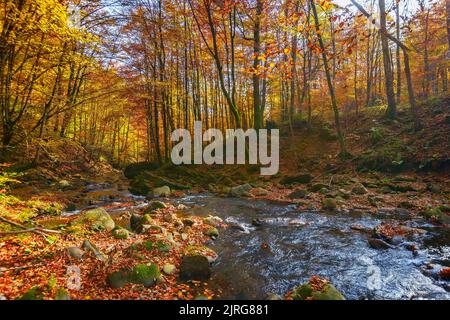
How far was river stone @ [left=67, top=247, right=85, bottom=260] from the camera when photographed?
4.46 m

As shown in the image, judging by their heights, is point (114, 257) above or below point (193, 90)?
below

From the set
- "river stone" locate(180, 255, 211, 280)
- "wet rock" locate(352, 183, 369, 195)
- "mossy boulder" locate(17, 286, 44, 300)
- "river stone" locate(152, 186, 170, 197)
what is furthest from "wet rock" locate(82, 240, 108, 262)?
"wet rock" locate(352, 183, 369, 195)

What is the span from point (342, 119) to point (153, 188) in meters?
15.2

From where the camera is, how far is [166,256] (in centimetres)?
507

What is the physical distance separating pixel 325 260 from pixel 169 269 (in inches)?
126

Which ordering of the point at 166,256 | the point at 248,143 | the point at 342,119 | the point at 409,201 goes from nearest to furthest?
the point at 166,256
the point at 409,201
the point at 248,143
the point at 342,119

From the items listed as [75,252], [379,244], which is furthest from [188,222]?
[379,244]

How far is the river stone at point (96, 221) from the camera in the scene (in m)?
6.55

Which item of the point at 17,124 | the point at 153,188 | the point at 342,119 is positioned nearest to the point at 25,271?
the point at 17,124

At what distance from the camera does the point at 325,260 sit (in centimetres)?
520

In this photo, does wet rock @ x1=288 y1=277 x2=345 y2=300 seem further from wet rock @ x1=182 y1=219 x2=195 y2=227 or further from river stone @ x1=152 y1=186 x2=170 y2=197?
river stone @ x1=152 y1=186 x2=170 y2=197

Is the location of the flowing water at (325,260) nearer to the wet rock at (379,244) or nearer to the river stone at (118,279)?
the wet rock at (379,244)
